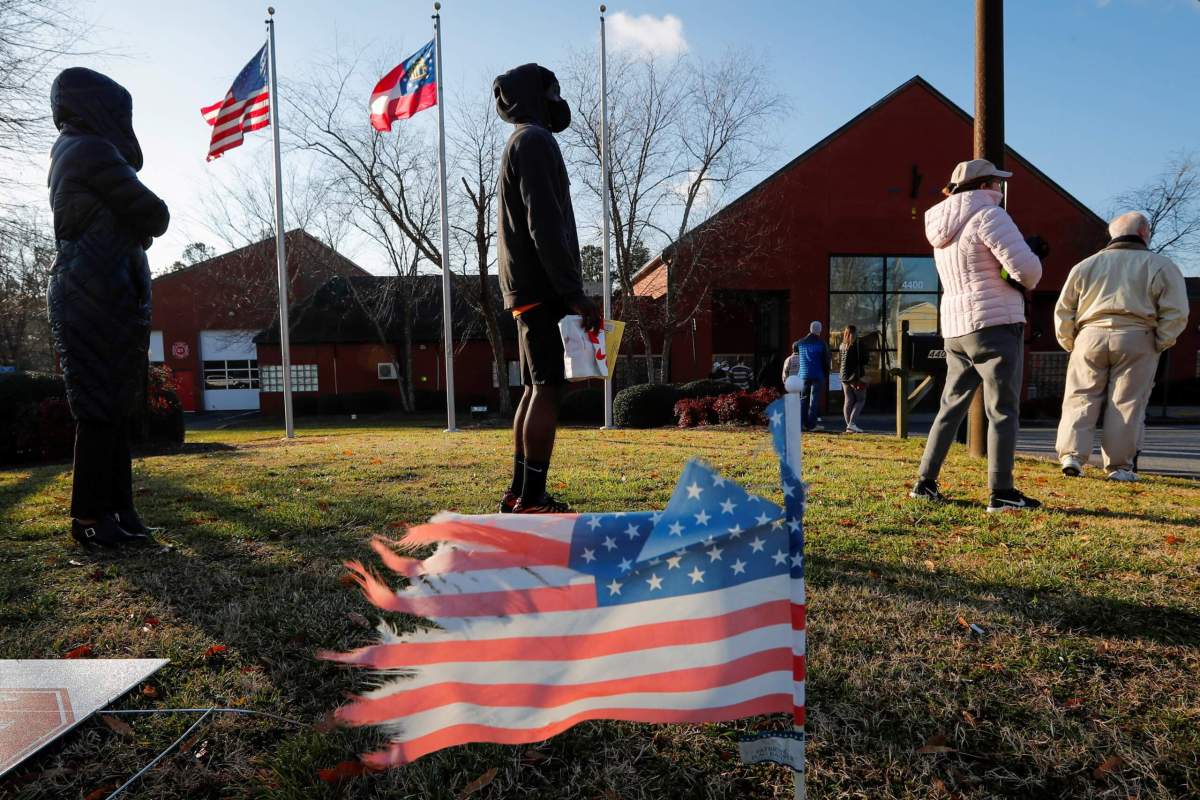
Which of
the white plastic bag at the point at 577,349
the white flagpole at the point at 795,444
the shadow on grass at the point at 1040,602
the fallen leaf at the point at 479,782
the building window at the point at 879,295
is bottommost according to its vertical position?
the fallen leaf at the point at 479,782

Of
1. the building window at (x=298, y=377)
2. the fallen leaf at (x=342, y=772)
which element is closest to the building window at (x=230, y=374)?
the building window at (x=298, y=377)

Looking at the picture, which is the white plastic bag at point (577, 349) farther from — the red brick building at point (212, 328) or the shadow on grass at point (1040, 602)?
the red brick building at point (212, 328)

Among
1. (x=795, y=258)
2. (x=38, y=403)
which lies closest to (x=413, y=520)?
(x=38, y=403)

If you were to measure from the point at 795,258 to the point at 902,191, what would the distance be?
394cm

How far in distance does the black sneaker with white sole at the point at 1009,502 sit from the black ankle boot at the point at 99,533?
4.91 metres

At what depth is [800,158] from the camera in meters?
21.0

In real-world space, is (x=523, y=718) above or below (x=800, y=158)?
below

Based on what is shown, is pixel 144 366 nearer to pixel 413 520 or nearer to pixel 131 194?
pixel 131 194

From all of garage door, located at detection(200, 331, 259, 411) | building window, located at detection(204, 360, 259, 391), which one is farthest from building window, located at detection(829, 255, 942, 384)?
building window, located at detection(204, 360, 259, 391)

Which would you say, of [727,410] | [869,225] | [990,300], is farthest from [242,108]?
[869,225]

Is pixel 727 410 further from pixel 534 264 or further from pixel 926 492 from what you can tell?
pixel 534 264

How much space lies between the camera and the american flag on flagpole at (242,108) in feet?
41.0

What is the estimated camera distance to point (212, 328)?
34.4 meters

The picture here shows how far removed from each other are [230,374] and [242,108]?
25.5 meters
